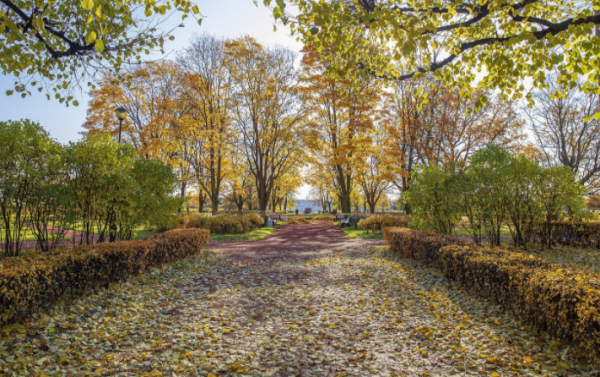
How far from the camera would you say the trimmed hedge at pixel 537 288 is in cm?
299

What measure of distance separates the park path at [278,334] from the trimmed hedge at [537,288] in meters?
0.21

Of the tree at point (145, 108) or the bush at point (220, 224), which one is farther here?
the tree at point (145, 108)

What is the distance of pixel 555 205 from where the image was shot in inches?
378

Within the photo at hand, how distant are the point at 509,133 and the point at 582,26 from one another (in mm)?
20481

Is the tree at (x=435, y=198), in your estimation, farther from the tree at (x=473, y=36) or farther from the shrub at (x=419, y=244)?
the tree at (x=473, y=36)

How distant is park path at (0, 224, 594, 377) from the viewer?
317 centimetres

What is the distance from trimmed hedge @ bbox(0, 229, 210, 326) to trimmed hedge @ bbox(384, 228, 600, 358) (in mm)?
5672

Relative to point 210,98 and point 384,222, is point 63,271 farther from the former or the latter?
point 210,98

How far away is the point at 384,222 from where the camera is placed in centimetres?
1605

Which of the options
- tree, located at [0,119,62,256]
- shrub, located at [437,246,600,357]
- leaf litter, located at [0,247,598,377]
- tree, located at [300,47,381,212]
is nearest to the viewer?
shrub, located at [437,246,600,357]

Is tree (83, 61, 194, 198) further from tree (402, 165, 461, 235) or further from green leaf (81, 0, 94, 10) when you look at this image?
green leaf (81, 0, 94, 10)

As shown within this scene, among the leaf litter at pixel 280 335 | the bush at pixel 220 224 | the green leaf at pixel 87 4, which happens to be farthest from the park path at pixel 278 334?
the bush at pixel 220 224

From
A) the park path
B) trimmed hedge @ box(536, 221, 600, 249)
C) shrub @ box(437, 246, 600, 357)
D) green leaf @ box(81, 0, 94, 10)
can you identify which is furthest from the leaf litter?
trimmed hedge @ box(536, 221, 600, 249)

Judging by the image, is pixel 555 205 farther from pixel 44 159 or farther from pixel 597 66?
pixel 44 159
